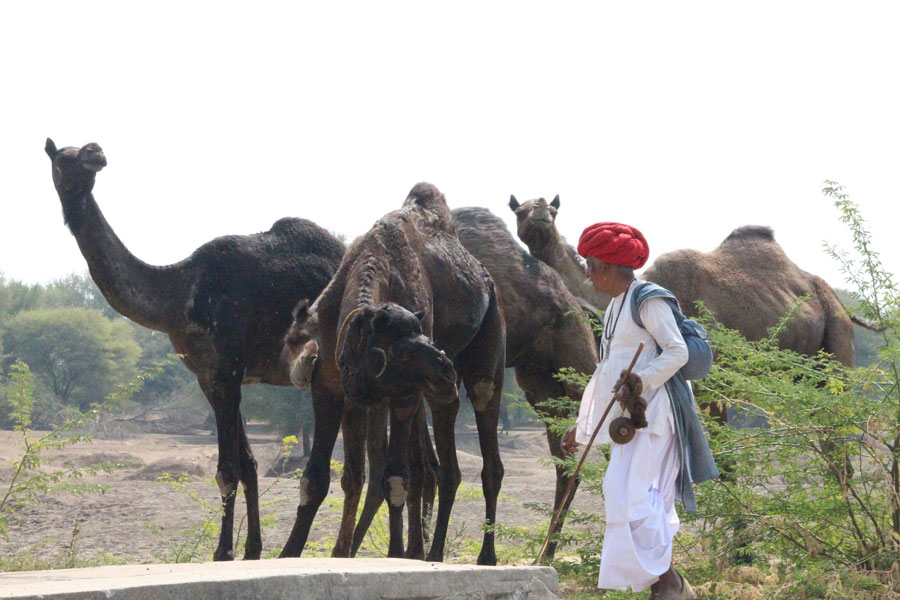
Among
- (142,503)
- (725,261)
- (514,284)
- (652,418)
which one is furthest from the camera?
(142,503)

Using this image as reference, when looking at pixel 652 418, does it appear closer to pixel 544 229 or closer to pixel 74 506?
pixel 544 229

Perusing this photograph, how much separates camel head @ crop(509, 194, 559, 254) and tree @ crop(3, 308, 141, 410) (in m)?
38.9

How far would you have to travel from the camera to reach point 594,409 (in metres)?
5.36

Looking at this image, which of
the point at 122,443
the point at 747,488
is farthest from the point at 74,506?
the point at 122,443

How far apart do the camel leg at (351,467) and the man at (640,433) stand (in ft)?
6.42

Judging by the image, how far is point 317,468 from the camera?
7.05 m

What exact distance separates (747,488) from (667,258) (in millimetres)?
3941

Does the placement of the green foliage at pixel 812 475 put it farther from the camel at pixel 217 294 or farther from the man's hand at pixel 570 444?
the camel at pixel 217 294

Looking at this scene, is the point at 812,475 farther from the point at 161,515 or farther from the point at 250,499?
the point at 161,515

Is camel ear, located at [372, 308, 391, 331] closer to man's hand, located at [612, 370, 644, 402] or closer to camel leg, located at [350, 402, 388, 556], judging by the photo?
camel leg, located at [350, 402, 388, 556]

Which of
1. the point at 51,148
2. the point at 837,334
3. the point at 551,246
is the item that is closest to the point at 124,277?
the point at 51,148

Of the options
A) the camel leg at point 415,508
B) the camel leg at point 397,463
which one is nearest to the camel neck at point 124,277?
the camel leg at point 415,508

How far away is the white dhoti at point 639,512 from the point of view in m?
4.89

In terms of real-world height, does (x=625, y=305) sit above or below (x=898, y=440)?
above
